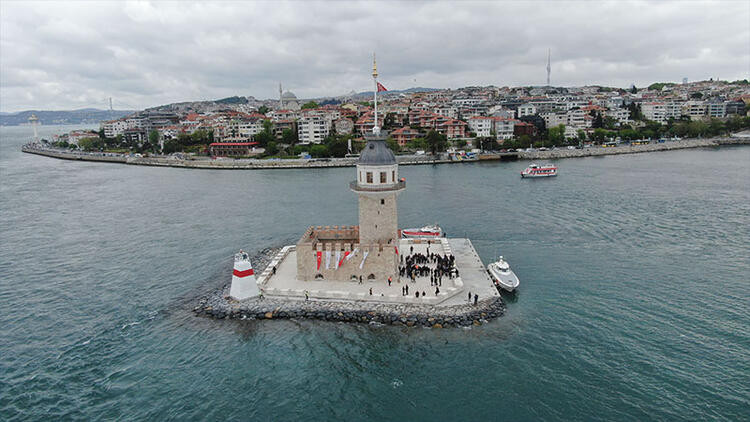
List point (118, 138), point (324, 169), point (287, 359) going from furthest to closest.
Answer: point (118, 138), point (324, 169), point (287, 359)

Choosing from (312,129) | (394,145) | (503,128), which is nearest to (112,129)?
(312,129)

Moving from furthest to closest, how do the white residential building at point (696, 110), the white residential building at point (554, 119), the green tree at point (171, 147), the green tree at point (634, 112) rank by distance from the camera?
1. the white residential building at point (696, 110)
2. the green tree at point (634, 112)
3. the white residential building at point (554, 119)
4. the green tree at point (171, 147)

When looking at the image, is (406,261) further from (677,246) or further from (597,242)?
(677,246)

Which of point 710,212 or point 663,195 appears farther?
point 663,195

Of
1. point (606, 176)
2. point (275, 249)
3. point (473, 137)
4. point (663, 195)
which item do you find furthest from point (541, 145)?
point (275, 249)

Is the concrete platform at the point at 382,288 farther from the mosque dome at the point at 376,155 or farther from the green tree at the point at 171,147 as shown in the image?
the green tree at the point at 171,147

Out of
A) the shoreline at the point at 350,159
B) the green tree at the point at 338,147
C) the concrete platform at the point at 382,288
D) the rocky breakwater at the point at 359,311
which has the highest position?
the green tree at the point at 338,147

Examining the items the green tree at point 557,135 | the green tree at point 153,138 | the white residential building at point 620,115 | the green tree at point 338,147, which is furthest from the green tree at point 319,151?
the white residential building at point 620,115

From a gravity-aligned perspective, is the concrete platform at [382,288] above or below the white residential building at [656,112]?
below

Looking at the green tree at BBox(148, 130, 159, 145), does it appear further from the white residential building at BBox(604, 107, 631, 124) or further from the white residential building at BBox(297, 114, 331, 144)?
the white residential building at BBox(604, 107, 631, 124)
